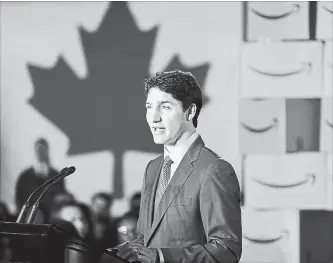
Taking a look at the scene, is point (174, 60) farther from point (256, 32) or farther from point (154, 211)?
point (154, 211)

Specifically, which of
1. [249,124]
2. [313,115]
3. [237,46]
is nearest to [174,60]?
[237,46]

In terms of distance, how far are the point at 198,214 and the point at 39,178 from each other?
2.07m

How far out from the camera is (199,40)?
10.7 feet

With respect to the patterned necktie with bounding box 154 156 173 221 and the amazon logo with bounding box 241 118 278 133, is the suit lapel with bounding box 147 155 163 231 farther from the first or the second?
the amazon logo with bounding box 241 118 278 133

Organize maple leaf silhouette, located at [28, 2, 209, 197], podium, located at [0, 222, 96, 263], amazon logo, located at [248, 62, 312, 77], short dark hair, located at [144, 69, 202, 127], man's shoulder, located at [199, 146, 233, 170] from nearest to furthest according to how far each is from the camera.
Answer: podium, located at [0, 222, 96, 263], man's shoulder, located at [199, 146, 233, 170], short dark hair, located at [144, 69, 202, 127], amazon logo, located at [248, 62, 312, 77], maple leaf silhouette, located at [28, 2, 209, 197]

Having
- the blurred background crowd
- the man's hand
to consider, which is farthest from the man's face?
the blurred background crowd

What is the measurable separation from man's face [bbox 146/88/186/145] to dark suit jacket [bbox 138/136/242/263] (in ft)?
0.28

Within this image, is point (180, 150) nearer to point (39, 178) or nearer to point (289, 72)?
point (289, 72)

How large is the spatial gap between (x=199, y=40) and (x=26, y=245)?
2202 millimetres

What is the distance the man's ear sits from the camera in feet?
5.48

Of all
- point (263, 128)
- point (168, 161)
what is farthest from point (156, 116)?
point (263, 128)

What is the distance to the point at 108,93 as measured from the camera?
10.9 ft

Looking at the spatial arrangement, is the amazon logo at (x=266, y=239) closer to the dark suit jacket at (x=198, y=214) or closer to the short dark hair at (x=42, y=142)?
the short dark hair at (x=42, y=142)

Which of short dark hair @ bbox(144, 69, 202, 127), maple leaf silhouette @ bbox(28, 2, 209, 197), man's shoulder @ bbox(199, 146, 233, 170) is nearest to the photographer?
man's shoulder @ bbox(199, 146, 233, 170)
